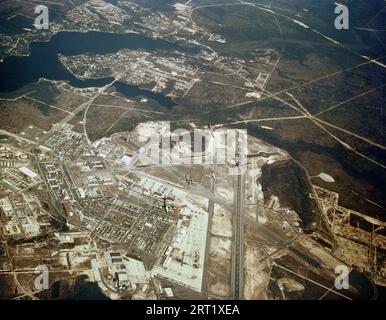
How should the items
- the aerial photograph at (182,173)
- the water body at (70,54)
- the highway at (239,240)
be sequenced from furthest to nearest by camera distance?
the water body at (70,54), the aerial photograph at (182,173), the highway at (239,240)

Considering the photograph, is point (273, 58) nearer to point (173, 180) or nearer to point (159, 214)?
point (173, 180)

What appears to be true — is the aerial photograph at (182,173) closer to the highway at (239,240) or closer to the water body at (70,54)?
the highway at (239,240)

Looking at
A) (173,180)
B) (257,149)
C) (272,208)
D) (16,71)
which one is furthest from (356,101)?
(16,71)

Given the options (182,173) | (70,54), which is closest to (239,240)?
(182,173)

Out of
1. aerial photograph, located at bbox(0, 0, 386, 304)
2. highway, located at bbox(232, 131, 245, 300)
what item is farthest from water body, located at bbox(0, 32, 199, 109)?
highway, located at bbox(232, 131, 245, 300)

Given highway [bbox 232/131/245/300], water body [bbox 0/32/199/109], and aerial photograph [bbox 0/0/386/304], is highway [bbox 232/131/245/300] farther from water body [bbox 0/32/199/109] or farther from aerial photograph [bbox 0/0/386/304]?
water body [bbox 0/32/199/109]

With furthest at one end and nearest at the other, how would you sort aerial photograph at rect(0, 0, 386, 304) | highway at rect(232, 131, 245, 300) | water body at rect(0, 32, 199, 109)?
water body at rect(0, 32, 199, 109) < aerial photograph at rect(0, 0, 386, 304) < highway at rect(232, 131, 245, 300)

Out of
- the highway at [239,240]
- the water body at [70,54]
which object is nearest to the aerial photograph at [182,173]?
the highway at [239,240]
